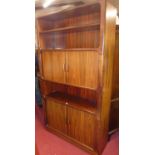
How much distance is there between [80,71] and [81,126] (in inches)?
30.5

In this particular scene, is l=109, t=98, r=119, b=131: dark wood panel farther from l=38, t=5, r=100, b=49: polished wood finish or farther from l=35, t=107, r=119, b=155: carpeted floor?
l=38, t=5, r=100, b=49: polished wood finish

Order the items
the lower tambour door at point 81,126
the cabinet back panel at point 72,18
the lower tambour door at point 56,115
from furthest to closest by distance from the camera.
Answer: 1. the lower tambour door at point 56,115
2. the cabinet back panel at point 72,18
3. the lower tambour door at point 81,126

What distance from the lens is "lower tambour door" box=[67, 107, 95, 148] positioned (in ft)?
6.71

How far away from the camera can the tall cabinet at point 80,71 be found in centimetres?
187

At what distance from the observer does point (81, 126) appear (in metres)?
2.15

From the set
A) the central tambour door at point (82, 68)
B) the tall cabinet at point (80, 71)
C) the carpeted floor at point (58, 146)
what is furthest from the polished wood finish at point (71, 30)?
the carpeted floor at point (58, 146)

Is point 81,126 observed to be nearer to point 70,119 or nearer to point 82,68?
point 70,119

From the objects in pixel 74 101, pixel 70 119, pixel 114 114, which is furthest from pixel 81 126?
pixel 114 114

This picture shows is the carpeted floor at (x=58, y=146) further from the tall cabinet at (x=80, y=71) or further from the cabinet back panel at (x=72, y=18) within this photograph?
the cabinet back panel at (x=72, y=18)

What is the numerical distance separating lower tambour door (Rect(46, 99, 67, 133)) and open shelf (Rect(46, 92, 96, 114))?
0.08m

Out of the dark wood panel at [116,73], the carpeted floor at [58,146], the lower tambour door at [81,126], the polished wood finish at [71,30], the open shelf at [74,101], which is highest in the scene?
the polished wood finish at [71,30]

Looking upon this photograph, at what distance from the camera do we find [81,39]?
8.07 ft

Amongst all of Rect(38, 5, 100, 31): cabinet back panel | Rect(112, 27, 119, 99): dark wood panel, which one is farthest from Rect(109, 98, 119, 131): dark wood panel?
Rect(38, 5, 100, 31): cabinet back panel
